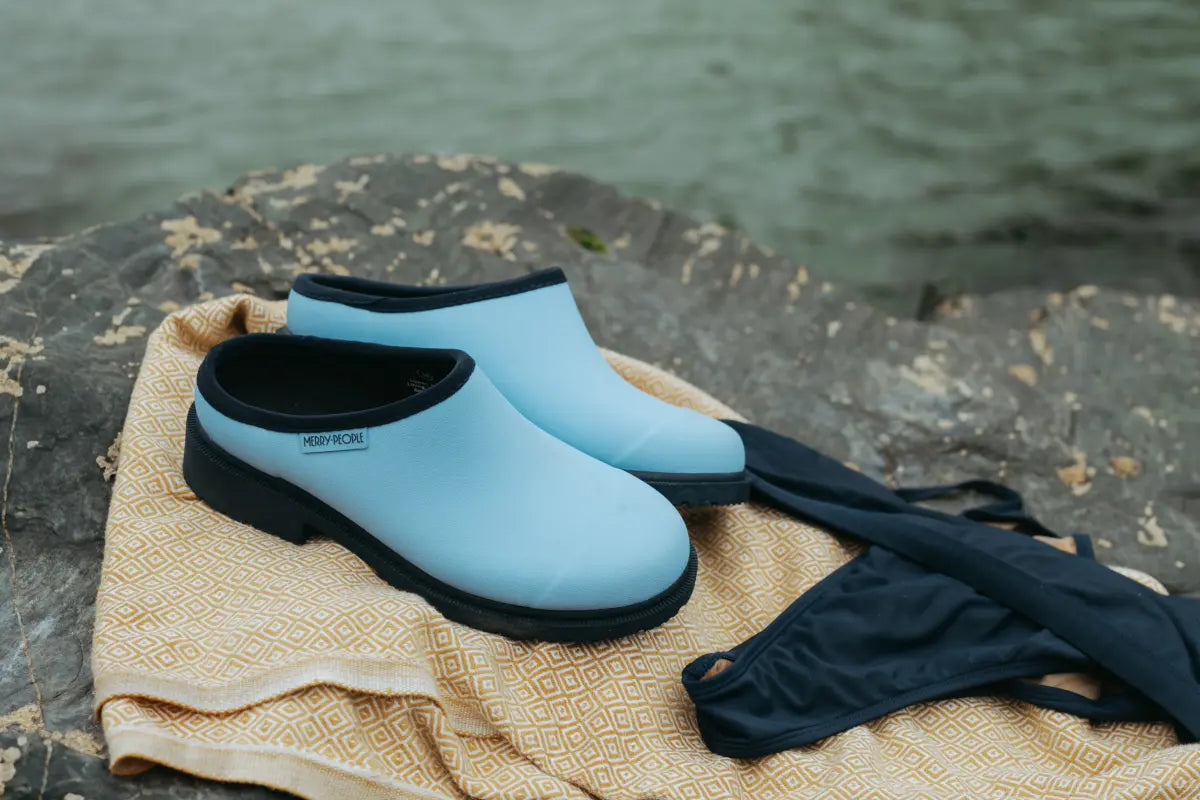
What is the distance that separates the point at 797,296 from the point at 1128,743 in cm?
100

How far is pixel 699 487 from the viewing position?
1.08 metres

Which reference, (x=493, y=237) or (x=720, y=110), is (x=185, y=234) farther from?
(x=720, y=110)

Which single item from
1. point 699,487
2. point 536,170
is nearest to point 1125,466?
point 699,487

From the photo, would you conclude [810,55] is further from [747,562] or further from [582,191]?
[747,562]

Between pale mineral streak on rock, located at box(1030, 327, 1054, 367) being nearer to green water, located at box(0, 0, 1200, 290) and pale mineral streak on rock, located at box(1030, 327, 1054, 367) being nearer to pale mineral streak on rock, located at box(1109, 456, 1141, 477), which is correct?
pale mineral streak on rock, located at box(1109, 456, 1141, 477)

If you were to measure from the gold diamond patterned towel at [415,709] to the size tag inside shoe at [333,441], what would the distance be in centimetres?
12

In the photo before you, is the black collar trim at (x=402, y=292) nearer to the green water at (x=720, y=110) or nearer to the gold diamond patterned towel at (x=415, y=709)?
the gold diamond patterned towel at (x=415, y=709)

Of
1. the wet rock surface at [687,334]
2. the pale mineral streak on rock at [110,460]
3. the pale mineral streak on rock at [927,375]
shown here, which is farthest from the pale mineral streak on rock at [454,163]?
the pale mineral streak on rock at [110,460]

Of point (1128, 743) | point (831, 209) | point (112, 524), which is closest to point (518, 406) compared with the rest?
point (112, 524)

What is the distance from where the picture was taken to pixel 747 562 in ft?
3.67

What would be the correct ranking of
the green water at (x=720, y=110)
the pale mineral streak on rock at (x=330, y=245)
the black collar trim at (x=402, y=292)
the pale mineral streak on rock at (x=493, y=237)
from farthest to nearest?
the green water at (x=720, y=110) → the pale mineral streak on rock at (x=493, y=237) → the pale mineral streak on rock at (x=330, y=245) → the black collar trim at (x=402, y=292)

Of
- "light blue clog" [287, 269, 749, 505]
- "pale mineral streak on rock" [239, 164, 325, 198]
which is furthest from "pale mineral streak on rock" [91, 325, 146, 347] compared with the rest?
"pale mineral streak on rock" [239, 164, 325, 198]

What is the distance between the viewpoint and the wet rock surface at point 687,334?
122cm

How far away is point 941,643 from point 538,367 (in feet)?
1.53
